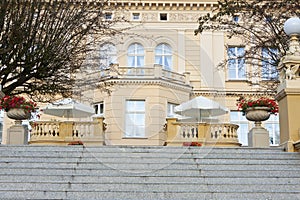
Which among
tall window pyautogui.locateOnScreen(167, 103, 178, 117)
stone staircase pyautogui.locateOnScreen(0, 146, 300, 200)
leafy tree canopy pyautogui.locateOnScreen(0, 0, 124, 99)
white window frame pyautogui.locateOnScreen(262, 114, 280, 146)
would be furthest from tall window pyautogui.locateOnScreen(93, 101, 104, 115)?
white window frame pyautogui.locateOnScreen(262, 114, 280, 146)

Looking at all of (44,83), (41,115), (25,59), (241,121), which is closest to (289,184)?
(25,59)

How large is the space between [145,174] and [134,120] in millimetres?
2693

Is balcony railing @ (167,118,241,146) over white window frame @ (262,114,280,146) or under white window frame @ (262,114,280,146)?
under

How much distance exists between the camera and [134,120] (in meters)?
6.56

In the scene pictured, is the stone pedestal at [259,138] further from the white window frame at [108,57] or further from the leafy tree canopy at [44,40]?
the white window frame at [108,57]

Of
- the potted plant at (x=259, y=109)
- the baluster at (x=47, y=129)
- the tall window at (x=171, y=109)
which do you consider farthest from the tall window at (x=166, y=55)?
the baluster at (x=47, y=129)

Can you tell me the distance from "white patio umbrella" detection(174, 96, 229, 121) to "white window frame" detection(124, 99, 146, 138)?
21.9 inches

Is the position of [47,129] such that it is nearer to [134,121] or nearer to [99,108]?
[99,108]

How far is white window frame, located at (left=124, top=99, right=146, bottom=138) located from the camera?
6.47 meters

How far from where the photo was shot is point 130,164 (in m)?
8.64

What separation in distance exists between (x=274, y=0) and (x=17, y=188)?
12.6 metres

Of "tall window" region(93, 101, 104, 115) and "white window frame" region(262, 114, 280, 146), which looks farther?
"white window frame" region(262, 114, 280, 146)

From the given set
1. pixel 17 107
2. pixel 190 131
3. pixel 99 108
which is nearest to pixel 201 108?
pixel 190 131

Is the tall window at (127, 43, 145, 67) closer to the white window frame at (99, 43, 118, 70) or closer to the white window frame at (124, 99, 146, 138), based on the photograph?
the white window frame at (99, 43, 118, 70)
